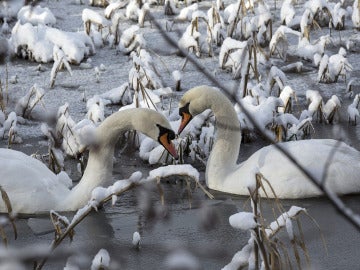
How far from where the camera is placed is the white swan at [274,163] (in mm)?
5457

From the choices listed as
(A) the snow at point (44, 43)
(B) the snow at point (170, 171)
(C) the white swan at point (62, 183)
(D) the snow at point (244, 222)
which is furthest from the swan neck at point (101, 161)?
(A) the snow at point (44, 43)

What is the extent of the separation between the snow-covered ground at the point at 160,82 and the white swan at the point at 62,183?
18cm

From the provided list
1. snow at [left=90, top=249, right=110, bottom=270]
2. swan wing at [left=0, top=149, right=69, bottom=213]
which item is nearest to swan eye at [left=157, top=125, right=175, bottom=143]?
swan wing at [left=0, top=149, right=69, bottom=213]

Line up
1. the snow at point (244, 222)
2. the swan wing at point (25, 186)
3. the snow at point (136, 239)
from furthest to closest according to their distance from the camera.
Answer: the swan wing at point (25, 186) → the snow at point (136, 239) → the snow at point (244, 222)

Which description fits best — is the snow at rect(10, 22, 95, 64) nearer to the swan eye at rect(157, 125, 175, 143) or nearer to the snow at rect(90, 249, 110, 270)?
the swan eye at rect(157, 125, 175, 143)

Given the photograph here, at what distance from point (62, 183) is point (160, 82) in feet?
7.78

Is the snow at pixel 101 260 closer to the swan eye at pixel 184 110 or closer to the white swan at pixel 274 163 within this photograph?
the white swan at pixel 274 163

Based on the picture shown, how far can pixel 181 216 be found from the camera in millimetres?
5215

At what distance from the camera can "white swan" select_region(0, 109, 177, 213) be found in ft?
17.1

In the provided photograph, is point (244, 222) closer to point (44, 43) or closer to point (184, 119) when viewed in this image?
point (184, 119)

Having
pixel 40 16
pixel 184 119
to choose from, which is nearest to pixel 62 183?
pixel 184 119

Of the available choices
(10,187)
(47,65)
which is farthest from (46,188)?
(47,65)

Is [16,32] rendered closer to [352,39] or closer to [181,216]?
[352,39]

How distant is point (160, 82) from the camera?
7727 mm
